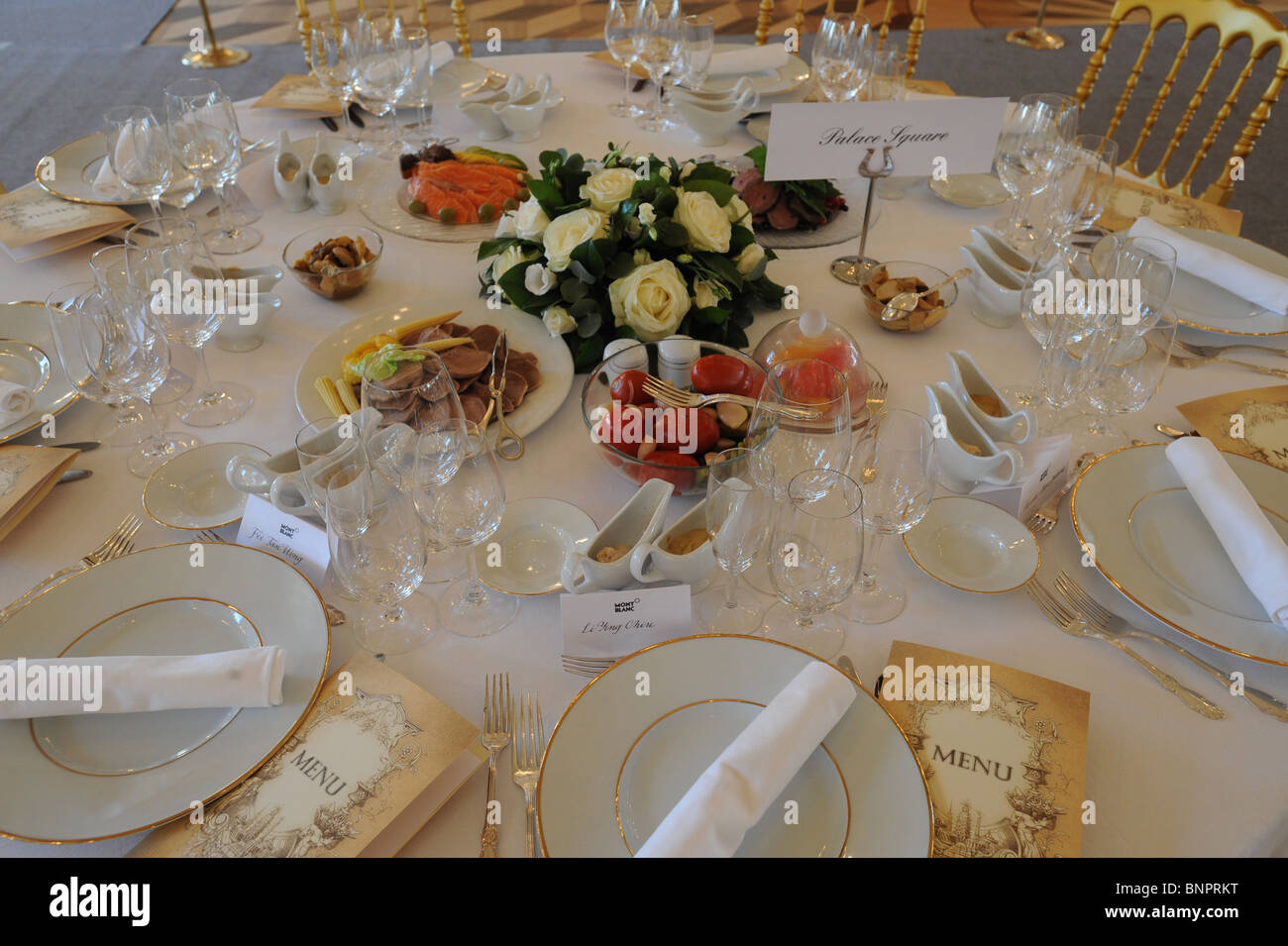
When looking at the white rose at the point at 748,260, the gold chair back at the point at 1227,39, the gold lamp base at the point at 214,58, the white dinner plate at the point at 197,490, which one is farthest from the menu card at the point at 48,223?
the gold lamp base at the point at 214,58

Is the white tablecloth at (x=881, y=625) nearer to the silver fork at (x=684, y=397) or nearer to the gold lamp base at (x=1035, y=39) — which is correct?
the silver fork at (x=684, y=397)

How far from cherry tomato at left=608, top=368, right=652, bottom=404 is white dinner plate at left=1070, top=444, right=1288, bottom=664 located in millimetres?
562

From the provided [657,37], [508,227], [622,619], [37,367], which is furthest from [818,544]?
[657,37]

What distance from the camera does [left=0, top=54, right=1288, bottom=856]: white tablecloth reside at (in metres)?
0.83

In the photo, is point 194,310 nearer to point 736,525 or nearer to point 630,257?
point 630,257

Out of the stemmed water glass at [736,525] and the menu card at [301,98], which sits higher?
the menu card at [301,98]

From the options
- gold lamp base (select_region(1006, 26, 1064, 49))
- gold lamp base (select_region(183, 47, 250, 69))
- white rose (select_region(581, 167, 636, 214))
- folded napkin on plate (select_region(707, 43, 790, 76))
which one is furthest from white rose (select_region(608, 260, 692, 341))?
gold lamp base (select_region(1006, 26, 1064, 49))

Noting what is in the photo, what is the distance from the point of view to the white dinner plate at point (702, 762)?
78cm

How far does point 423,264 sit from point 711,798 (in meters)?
1.19

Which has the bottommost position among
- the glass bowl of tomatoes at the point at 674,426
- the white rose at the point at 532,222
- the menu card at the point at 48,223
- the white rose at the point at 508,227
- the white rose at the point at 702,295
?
the glass bowl of tomatoes at the point at 674,426

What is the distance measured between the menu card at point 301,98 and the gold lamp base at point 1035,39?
4.13 metres
